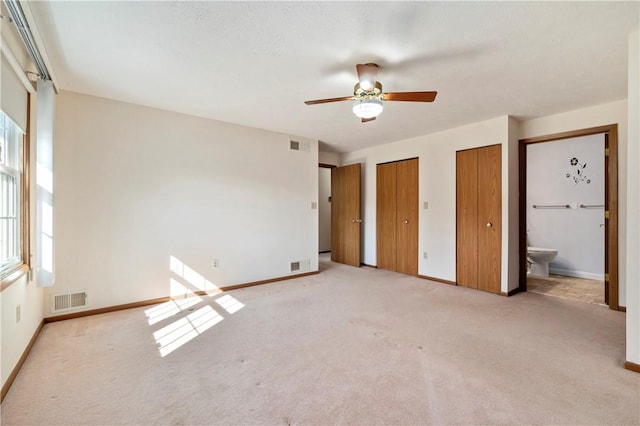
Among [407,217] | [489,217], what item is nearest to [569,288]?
[489,217]

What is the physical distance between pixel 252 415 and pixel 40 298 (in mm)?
2634

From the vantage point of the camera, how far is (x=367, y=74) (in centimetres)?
227

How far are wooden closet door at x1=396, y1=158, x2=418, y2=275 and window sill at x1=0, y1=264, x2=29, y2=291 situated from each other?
4.75 meters

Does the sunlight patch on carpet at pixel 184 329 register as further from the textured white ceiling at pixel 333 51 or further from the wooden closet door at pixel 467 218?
the wooden closet door at pixel 467 218

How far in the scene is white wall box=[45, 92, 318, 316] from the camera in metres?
3.06

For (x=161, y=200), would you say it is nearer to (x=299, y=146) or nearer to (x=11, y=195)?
(x=11, y=195)

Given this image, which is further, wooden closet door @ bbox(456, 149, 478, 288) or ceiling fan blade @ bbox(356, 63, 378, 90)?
wooden closet door @ bbox(456, 149, 478, 288)

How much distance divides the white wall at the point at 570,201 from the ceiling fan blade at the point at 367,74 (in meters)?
4.62

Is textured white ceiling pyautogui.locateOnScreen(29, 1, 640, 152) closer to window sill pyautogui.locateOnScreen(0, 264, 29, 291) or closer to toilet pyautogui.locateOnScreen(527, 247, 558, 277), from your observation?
window sill pyautogui.locateOnScreen(0, 264, 29, 291)

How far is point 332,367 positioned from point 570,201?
5.57 meters

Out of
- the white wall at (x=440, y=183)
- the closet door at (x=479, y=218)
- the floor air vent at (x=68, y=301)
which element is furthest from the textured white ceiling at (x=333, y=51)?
the floor air vent at (x=68, y=301)

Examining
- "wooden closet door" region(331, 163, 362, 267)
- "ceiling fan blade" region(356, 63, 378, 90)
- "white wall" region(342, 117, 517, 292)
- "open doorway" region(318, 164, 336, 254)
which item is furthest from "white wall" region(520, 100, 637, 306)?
"open doorway" region(318, 164, 336, 254)

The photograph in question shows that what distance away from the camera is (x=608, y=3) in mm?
1727

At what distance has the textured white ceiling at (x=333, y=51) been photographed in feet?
5.91
